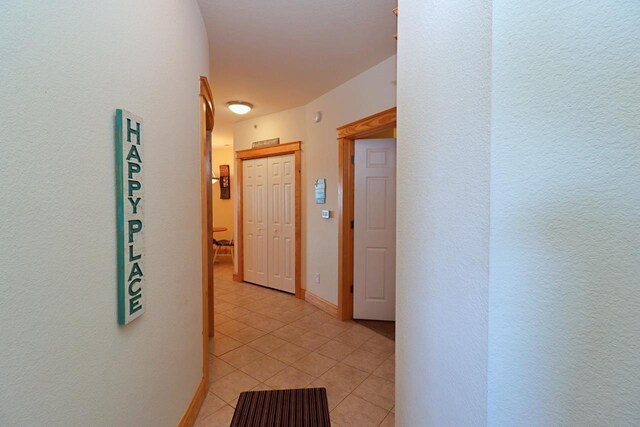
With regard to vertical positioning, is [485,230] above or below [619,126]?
below

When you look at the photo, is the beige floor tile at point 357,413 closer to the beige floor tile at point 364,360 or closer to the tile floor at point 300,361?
the tile floor at point 300,361

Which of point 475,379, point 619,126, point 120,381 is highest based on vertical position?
point 619,126

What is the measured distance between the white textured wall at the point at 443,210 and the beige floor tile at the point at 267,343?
1.61 metres

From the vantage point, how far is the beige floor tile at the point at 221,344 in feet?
8.02

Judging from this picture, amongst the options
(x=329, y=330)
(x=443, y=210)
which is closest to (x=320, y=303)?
(x=329, y=330)

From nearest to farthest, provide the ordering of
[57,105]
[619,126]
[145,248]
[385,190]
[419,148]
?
[619,126] → [57,105] → [419,148] → [145,248] → [385,190]

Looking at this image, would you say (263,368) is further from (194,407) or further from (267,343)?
(194,407)

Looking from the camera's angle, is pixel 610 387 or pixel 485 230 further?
pixel 485 230

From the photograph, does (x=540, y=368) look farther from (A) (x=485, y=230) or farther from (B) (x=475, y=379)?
(A) (x=485, y=230)

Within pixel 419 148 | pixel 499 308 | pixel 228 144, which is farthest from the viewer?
pixel 228 144

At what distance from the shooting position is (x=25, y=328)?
2.10ft

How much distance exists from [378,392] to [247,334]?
1444 millimetres

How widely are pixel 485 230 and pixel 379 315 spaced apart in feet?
9.03

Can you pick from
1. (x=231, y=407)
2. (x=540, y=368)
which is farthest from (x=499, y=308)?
(x=231, y=407)
